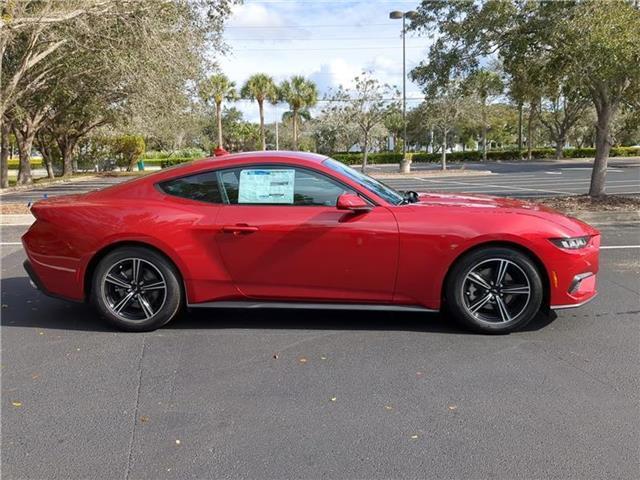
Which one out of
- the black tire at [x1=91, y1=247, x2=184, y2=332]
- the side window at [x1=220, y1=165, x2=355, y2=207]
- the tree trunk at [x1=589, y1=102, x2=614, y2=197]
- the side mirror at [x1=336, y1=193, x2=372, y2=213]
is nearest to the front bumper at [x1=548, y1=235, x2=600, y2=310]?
the side mirror at [x1=336, y1=193, x2=372, y2=213]

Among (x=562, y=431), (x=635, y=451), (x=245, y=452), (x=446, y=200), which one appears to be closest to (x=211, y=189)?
(x=446, y=200)

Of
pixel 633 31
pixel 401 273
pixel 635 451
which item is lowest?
pixel 635 451

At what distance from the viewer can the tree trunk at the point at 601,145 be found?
12.3 metres

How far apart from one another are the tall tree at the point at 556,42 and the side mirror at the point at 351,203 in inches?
296

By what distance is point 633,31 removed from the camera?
973 cm

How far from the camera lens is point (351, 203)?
4.34 m

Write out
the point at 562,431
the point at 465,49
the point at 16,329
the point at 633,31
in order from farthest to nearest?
the point at 465,49, the point at 633,31, the point at 16,329, the point at 562,431

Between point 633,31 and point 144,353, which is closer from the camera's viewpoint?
point 144,353

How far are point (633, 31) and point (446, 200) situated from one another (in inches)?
286

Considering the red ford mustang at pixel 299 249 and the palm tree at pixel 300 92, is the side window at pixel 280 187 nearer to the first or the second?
the red ford mustang at pixel 299 249

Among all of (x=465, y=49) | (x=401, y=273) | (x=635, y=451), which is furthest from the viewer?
(x=465, y=49)

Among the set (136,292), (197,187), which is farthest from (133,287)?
(197,187)

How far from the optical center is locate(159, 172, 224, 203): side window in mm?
4652

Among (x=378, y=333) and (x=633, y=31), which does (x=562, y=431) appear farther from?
(x=633, y=31)
